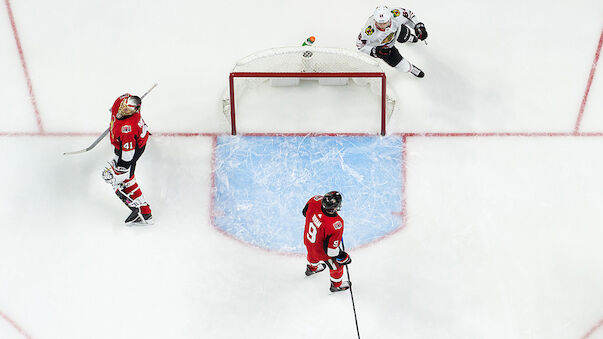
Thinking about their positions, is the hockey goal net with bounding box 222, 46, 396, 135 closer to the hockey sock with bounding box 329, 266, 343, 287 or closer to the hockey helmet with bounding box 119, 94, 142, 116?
the hockey helmet with bounding box 119, 94, 142, 116

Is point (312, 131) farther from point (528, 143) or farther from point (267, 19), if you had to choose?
point (528, 143)

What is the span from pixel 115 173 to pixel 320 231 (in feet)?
4.86

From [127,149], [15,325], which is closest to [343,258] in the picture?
[127,149]

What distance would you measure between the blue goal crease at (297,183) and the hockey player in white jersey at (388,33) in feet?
1.94

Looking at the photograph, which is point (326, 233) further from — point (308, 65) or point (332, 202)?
point (308, 65)

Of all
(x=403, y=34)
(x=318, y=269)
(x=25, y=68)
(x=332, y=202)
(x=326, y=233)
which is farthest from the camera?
(x=25, y=68)

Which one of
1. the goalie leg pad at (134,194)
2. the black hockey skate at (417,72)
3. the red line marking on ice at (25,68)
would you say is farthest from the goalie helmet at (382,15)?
the red line marking on ice at (25,68)

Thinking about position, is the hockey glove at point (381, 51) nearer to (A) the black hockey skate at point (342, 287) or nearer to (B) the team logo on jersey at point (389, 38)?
(B) the team logo on jersey at point (389, 38)

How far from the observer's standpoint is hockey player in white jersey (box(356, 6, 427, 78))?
19.2 ft

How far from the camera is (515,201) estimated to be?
234 inches

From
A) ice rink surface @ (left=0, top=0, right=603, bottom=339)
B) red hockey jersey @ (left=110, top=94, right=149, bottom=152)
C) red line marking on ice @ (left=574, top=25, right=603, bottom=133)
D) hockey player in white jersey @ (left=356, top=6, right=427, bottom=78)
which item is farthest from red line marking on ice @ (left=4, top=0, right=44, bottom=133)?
red line marking on ice @ (left=574, top=25, right=603, bottom=133)

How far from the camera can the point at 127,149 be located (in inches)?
215

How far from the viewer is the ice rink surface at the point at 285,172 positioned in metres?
5.60

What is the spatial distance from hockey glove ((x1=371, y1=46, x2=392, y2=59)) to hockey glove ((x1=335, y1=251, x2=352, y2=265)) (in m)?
1.64
